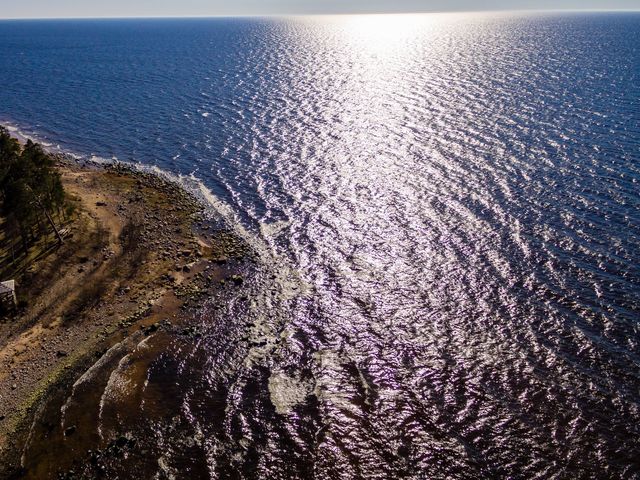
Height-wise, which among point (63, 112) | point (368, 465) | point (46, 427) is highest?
point (63, 112)

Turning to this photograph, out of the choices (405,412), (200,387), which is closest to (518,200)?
(405,412)

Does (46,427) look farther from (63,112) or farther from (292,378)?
(63,112)

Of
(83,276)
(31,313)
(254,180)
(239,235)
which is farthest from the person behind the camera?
(254,180)

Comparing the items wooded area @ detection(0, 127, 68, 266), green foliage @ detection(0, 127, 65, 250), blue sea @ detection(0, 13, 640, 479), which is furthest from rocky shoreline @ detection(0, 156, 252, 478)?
green foliage @ detection(0, 127, 65, 250)

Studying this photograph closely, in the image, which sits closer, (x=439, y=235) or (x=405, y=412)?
(x=405, y=412)

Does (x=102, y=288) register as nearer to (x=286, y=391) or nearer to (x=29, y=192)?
(x=29, y=192)

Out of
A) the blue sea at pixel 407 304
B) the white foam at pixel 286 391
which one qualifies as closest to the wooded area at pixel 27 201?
the blue sea at pixel 407 304

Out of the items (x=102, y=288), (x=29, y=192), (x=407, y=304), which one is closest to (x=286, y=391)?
(x=407, y=304)
